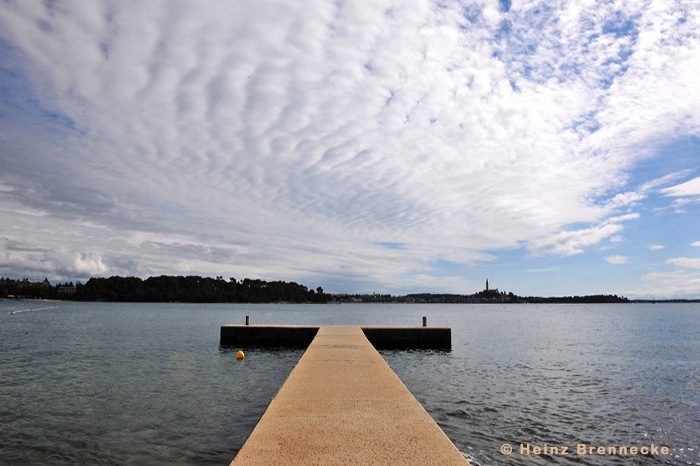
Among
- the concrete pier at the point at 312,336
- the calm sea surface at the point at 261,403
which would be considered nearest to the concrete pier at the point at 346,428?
the calm sea surface at the point at 261,403

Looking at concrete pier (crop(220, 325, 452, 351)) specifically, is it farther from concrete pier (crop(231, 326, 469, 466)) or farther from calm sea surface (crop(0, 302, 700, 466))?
concrete pier (crop(231, 326, 469, 466))

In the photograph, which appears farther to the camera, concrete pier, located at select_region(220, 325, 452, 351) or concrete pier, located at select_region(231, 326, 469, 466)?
concrete pier, located at select_region(220, 325, 452, 351)

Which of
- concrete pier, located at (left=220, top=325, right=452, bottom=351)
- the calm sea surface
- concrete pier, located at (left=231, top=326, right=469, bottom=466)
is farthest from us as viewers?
concrete pier, located at (left=220, top=325, right=452, bottom=351)

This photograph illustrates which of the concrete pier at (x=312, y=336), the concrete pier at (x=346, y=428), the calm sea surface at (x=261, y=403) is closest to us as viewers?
the concrete pier at (x=346, y=428)

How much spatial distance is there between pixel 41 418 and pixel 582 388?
17682mm

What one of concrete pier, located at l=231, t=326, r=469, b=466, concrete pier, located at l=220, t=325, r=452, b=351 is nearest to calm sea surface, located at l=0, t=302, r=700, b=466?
concrete pier, located at l=220, t=325, r=452, b=351

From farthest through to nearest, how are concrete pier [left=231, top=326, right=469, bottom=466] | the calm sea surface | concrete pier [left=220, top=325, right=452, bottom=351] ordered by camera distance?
1. concrete pier [left=220, top=325, right=452, bottom=351]
2. the calm sea surface
3. concrete pier [left=231, top=326, right=469, bottom=466]

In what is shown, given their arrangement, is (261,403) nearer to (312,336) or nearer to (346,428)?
(346,428)

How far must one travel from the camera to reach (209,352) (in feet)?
81.9

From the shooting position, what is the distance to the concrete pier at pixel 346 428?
507cm

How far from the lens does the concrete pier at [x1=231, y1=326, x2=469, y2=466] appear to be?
16.6 ft

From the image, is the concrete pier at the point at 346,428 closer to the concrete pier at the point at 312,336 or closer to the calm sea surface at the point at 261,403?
the calm sea surface at the point at 261,403

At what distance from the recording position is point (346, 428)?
6.20m

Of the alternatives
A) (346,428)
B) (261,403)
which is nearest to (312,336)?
(261,403)
